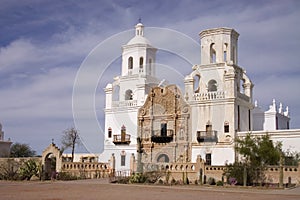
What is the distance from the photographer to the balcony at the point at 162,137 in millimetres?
39344

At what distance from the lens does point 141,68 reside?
1716 inches

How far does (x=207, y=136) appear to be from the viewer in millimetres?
36812

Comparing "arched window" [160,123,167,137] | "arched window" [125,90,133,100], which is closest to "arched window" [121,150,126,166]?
"arched window" [160,123,167,137]

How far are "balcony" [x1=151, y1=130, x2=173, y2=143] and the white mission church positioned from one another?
0.09 m

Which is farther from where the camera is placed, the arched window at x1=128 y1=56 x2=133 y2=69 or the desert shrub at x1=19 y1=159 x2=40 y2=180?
the arched window at x1=128 y1=56 x2=133 y2=69

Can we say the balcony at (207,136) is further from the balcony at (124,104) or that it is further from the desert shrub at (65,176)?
the desert shrub at (65,176)

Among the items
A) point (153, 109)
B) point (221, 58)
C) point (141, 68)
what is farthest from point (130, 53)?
point (221, 58)

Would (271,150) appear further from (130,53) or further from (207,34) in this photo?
(130,53)

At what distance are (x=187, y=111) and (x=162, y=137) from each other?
3356 mm

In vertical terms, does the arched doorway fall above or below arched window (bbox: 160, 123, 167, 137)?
below

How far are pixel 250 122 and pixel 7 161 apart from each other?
864 inches

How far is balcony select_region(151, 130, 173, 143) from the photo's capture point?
39.3 metres

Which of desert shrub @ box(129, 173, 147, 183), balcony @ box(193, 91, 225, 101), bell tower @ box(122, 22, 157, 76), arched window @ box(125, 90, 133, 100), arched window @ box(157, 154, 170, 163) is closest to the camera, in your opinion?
desert shrub @ box(129, 173, 147, 183)

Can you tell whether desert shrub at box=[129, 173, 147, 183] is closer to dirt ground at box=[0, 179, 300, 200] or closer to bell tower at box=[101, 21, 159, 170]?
dirt ground at box=[0, 179, 300, 200]
